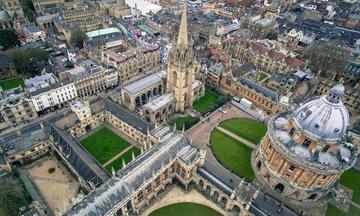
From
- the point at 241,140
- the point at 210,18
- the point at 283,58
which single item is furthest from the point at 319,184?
the point at 210,18

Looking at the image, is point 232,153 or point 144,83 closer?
point 232,153

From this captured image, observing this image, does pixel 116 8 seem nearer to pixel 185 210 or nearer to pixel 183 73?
pixel 183 73

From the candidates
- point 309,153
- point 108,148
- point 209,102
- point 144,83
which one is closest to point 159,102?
point 144,83

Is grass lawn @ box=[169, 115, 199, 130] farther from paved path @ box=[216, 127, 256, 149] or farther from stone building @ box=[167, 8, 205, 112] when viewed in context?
paved path @ box=[216, 127, 256, 149]

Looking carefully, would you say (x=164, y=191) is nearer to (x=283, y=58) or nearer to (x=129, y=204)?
(x=129, y=204)

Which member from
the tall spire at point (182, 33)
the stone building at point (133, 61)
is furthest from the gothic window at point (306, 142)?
the stone building at point (133, 61)

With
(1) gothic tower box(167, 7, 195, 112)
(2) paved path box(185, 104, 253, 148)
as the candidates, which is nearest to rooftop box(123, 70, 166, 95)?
(1) gothic tower box(167, 7, 195, 112)
